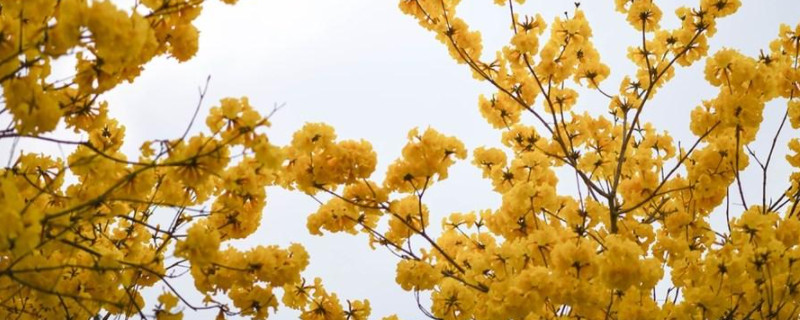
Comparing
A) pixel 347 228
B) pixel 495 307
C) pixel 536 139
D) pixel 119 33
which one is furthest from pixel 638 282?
pixel 119 33

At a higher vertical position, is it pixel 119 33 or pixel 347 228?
pixel 347 228

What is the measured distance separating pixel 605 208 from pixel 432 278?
1497 mm

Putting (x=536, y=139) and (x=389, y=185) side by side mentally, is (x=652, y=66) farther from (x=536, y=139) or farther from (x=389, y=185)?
(x=389, y=185)

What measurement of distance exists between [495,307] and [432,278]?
0.82 meters

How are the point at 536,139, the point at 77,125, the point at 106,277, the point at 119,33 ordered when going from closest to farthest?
the point at 119,33 → the point at 77,125 → the point at 106,277 → the point at 536,139

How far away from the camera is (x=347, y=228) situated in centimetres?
472

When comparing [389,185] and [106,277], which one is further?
[389,185]

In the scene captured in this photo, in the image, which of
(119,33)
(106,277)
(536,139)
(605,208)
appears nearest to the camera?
(119,33)

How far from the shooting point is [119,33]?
236 cm

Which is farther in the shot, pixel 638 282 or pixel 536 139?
pixel 536 139

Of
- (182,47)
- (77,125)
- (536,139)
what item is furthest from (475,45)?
(77,125)

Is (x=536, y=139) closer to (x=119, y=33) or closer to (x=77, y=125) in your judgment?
(x=77, y=125)

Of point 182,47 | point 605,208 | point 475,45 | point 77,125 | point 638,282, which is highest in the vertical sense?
point 475,45

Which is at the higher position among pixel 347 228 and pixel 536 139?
pixel 536 139
